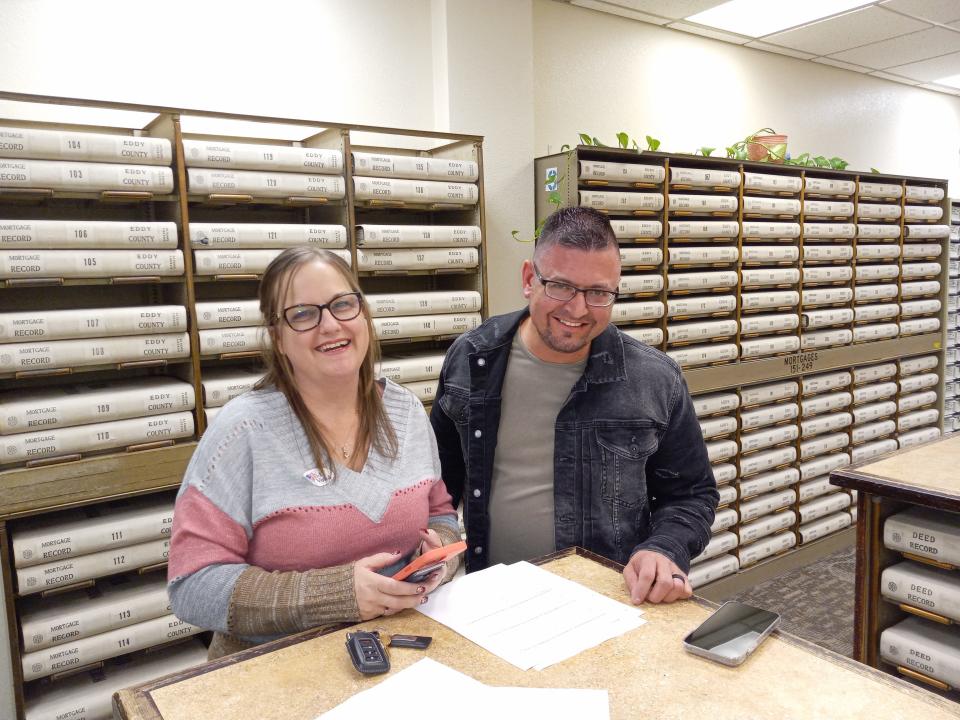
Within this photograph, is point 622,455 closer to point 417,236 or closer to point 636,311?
point 417,236

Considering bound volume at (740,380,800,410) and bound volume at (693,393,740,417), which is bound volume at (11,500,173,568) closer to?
bound volume at (693,393,740,417)

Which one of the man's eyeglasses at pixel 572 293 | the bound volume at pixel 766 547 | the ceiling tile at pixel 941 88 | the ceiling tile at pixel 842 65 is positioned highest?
the ceiling tile at pixel 941 88

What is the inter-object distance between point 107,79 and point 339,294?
191 cm

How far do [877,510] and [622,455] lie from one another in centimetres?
126

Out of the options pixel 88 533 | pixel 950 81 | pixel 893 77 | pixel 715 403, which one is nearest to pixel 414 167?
pixel 88 533

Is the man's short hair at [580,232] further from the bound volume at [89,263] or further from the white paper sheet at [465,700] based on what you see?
the bound volume at [89,263]

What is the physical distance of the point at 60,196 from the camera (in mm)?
2357

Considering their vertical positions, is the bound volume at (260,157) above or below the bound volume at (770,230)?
above

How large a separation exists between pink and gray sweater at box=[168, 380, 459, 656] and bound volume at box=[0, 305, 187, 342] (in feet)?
3.96

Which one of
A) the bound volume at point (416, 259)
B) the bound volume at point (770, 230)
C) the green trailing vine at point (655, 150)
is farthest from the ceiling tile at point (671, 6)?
the bound volume at point (416, 259)

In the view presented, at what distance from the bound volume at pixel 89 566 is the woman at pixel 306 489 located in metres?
1.17

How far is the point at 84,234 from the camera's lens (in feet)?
7.81

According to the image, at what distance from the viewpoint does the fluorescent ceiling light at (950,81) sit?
6297 millimetres

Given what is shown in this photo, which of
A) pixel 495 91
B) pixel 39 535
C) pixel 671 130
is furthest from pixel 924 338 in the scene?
pixel 39 535
